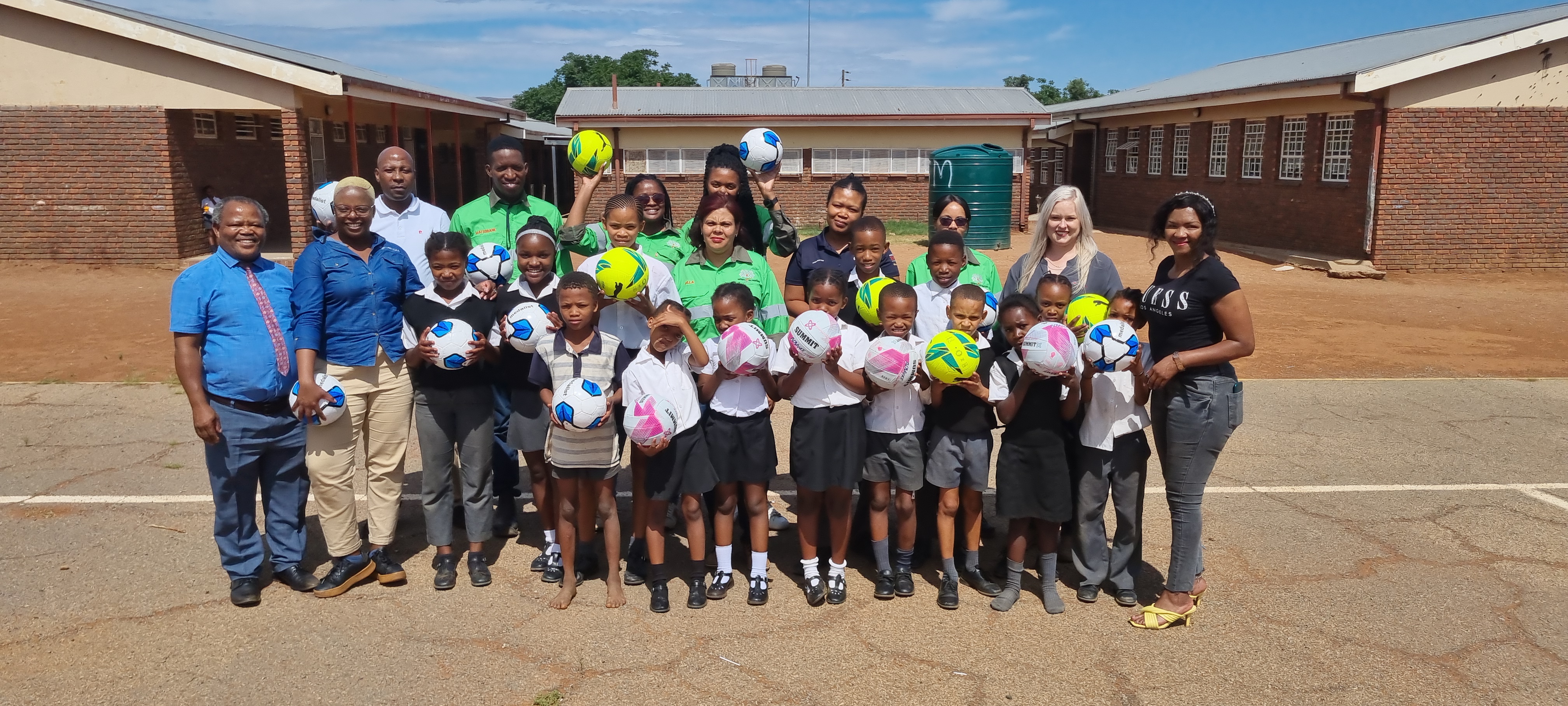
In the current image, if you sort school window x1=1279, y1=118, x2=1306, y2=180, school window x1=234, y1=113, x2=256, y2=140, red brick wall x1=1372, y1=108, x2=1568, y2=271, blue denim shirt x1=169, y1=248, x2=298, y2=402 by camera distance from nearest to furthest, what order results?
blue denim shirt x1=169, y1=248, x2=298, y2=402
red brick wall x1=1372, y1=108, x2=1568, y2=271
school window x1=234, y1=113, x2=256, y2=140
school window x1=1279, y1=118, x2=1306, y2=180

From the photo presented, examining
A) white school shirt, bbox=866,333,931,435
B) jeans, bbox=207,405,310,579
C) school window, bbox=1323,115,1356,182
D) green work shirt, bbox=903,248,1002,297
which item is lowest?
jeans, bbox=207,405,310,579

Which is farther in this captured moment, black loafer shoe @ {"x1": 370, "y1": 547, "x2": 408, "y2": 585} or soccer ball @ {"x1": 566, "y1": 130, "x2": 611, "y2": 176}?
soccer ball @ {"x1": 566, "y1": 130, "x2": 611, "y2": 176}

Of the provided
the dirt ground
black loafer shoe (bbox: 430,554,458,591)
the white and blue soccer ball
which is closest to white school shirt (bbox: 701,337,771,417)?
the white and blue soccer ball

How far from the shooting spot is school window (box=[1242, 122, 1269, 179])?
1973 centimetres

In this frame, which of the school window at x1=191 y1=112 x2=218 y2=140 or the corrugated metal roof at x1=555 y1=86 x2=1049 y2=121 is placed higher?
the corrugated metal roof at x1=555 y1=86 x2=1049 y2=121

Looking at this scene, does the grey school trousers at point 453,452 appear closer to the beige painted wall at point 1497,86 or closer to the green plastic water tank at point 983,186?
the beige painted wall at point 1497,86

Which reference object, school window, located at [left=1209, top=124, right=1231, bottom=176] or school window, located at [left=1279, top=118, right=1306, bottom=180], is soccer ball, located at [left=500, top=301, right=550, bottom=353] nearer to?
school window, located at [left=1279, top=118, right=1306, bottom=180]

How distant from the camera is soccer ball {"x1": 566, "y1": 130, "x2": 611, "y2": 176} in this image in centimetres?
498

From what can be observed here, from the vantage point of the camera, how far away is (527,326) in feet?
13.3

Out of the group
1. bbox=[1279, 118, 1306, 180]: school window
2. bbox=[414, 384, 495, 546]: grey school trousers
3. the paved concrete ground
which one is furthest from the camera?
bbox=[1279, 118, 1306, 180]: school window

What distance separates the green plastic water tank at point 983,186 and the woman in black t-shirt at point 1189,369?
17.2m

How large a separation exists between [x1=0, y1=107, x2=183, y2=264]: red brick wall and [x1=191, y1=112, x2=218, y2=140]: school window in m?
1.48

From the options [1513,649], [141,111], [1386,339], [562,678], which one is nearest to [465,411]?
[562,678]

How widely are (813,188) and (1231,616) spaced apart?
21.7 m
